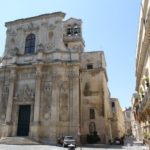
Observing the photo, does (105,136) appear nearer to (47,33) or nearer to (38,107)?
(38,107)

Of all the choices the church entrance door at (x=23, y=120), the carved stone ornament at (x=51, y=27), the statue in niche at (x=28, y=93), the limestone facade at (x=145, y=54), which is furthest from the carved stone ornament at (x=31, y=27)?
the limestone facade at (x=145, y=54)

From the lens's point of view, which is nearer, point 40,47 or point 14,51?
point 40,47

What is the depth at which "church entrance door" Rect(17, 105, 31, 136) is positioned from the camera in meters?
23.1

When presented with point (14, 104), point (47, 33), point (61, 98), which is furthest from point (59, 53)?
point (14, 104)

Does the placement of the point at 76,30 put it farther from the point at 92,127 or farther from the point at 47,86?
the point at 92,127

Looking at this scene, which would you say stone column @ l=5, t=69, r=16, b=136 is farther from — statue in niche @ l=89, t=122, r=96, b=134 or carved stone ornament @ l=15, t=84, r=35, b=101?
statue in niche @ l=89, t=122, r=96, b=134

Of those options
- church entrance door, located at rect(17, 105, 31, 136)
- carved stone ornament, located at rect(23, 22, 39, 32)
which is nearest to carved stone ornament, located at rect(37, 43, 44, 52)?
carved stone ornament, located at rect(23, 22, 39, 32)

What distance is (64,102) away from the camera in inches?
908

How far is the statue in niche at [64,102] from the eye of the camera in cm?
2249

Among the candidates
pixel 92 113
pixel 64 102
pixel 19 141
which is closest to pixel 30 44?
pixel 64 102

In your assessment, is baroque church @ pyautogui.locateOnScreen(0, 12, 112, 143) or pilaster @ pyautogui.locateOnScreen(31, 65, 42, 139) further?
baroque church @ pyautogui.locateOnScreen(0, 12, 112, 143)

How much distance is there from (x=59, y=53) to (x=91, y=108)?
24.8ft

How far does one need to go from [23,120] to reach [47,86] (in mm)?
4404

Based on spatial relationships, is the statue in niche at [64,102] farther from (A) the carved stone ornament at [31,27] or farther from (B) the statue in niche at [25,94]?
(A) the carved stone ornament at [31,27]
